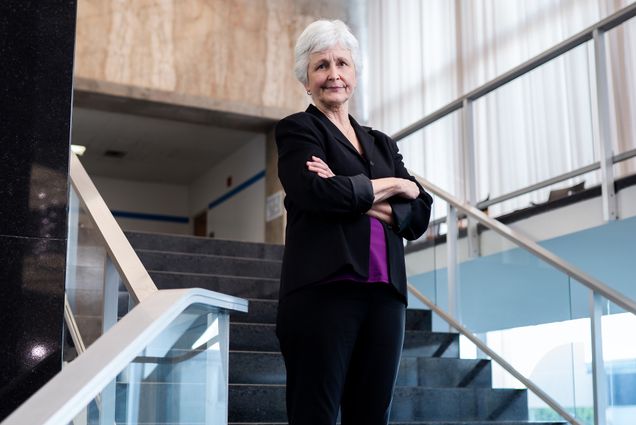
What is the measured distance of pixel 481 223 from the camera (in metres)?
5.12

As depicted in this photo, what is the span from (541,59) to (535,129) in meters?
0.94

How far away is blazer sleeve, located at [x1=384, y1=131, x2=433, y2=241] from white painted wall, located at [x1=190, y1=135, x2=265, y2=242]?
8061 mm

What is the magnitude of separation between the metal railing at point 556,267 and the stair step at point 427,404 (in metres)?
0.19

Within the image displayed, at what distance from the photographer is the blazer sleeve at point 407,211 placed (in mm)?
2102

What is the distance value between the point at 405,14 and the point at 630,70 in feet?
12.6

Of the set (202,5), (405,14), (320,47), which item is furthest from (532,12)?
(320,47)

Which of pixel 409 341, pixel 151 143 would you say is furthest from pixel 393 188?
pixel 151 143

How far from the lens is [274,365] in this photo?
174 inches

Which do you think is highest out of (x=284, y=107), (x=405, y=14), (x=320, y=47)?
(x=405, y=14)

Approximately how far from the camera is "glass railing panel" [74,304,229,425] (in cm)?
188

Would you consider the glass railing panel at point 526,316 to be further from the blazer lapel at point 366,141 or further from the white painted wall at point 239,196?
the white painted wall at point 239,196

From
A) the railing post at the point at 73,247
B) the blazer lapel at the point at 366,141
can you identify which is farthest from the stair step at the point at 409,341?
the blazer lapel at the point at 366,141

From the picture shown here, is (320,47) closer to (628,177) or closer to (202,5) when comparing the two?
(628,177)

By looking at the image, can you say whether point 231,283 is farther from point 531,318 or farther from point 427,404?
point 531,318
